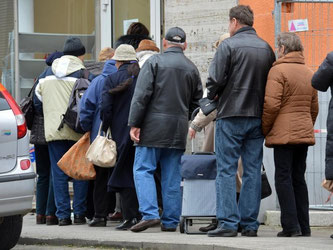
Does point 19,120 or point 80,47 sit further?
point 80,47

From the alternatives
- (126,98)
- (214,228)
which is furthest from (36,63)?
(214,228)

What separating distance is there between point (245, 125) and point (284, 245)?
1321 mm

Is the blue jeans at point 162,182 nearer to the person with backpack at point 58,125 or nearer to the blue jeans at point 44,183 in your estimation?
the person with backpack at point 58,125

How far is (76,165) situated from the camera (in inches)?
405

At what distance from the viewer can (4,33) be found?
14961 millimetres

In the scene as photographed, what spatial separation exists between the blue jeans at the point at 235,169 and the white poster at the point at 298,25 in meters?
2.06

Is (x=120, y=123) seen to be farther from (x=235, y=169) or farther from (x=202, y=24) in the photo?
(x=202, y=24)

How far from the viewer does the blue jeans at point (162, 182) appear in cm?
945

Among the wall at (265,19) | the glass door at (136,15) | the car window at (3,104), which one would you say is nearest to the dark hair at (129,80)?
the car window at (3,104)

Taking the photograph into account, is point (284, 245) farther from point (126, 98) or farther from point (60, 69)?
point (60, 69)

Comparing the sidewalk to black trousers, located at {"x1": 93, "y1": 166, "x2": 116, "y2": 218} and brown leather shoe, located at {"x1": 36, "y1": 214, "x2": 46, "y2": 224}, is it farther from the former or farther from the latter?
brown leather shoe, located at {"x1": 36, "y1": 214, "x2": 46, "y2": 224}

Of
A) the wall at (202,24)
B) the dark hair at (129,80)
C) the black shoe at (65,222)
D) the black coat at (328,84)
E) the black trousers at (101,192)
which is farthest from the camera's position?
the wall at (202,24)

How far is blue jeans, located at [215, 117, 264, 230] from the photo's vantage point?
8.64m

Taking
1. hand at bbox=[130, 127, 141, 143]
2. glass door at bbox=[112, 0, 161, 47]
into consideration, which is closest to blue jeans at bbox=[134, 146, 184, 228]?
hand at bbox=[130, 127, 141, 143]
